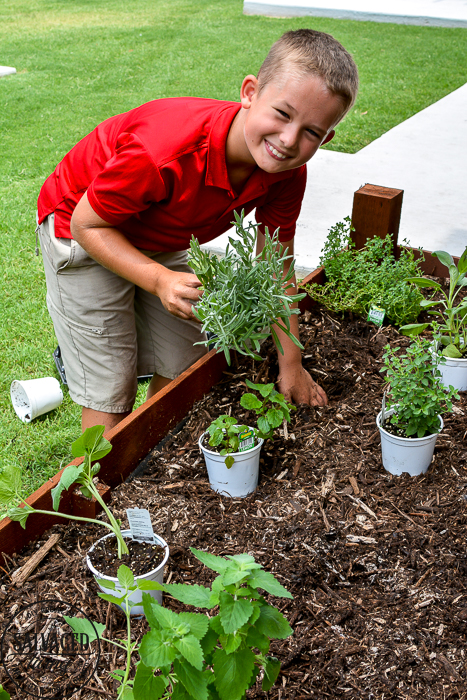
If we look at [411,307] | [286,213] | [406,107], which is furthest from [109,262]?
[406,107]

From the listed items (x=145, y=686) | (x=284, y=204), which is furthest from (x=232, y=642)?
(x=284, y=204)

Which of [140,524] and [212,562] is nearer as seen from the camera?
[212,562]

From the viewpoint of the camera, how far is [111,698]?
1.31 meters

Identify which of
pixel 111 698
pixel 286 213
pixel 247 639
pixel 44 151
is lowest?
pixel 44 151

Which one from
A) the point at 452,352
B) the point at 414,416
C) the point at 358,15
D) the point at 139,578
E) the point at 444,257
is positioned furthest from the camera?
the point at 358,15

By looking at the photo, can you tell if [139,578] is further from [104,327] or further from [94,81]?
[94,81]

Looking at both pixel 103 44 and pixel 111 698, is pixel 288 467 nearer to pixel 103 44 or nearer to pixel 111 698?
pixel 111 698

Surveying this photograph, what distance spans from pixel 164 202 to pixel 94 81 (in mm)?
7171

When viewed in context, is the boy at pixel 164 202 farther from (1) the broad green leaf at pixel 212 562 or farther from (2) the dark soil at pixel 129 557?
(1) the broad green leaf at pixel 212 562

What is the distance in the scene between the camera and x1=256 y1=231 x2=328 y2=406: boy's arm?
2146 millimetres

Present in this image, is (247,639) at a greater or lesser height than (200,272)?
lesser

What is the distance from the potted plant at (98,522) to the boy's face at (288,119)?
2.63ft

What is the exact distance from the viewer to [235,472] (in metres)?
1.78

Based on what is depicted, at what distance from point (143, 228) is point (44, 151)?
14.3 feet
